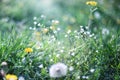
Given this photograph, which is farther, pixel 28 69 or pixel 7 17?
pixel 7 17

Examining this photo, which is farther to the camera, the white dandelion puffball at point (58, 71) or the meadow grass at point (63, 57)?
the meadow grass at point (63, 57)

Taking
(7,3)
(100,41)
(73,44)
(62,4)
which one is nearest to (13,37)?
(73,44)

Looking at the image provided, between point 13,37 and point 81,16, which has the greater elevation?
point 13,37

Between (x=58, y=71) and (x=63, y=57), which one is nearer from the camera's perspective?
(x=58, y=71)

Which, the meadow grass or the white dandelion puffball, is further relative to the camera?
the meadow grass

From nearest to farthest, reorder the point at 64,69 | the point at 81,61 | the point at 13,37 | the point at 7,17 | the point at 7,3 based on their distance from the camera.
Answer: the point at 64,69 → the point at 81,61 → the point at 13,37 → the point at 7,17 → the point at 7,3

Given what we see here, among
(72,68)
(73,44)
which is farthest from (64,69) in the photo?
(73,44)

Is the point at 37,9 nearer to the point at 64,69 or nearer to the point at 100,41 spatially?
the point at 100,41

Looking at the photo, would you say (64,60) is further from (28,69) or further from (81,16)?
(81,16)

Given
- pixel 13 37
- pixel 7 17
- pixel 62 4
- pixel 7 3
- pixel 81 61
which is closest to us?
pixel 81 61
